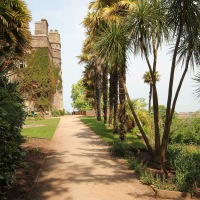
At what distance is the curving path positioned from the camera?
5492mm

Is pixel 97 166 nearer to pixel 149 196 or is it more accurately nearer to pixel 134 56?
pixel 149 196

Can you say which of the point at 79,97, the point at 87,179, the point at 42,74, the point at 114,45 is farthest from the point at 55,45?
the point at 87,179

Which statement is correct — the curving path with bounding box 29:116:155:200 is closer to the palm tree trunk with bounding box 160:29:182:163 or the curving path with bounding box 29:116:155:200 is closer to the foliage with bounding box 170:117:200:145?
the palm tree trunk with bounding box 160:29:182:163

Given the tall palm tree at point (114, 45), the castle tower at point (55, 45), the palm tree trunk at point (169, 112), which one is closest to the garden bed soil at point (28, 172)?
the palm tree trunk at point (169, 112)

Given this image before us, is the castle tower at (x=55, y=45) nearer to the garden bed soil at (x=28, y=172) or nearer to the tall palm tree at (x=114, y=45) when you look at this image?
the garden bed soil at (x=28, y=172)

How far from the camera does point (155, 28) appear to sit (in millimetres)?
7879

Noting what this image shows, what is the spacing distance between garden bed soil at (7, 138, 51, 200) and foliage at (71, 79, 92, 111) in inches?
2214

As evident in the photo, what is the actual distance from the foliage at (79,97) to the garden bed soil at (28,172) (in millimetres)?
56233

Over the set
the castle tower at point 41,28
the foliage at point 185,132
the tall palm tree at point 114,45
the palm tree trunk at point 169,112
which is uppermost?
the castle tower at point 41,28

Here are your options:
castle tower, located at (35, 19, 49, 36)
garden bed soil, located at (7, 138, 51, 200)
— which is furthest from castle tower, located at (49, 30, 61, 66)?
garden bed soil, located at (7, 138, 51, 200)

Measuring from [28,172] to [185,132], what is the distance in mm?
9955

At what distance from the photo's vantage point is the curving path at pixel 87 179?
5492 mm

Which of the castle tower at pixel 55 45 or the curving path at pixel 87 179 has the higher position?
the castle tower at pixel 55 45

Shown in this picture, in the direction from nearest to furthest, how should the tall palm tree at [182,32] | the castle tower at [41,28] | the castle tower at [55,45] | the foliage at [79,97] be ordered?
the tall palm tree at [182,32] < the castle tower at [41,28] < the castle tower at [55,45] < the foliage at [79,97]
